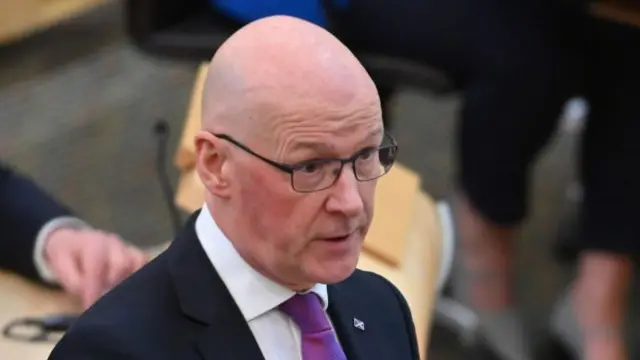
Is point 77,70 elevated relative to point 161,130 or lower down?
lower down

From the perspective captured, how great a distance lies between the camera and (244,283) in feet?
2.44

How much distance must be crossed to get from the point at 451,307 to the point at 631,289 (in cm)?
44

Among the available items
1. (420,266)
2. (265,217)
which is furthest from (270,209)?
(420,266)

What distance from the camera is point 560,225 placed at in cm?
223

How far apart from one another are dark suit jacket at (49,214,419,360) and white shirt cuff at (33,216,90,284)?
0.44 metres

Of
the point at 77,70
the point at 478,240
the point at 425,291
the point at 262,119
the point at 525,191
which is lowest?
the point at 77,70

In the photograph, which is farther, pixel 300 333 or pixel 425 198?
pixel 425 198

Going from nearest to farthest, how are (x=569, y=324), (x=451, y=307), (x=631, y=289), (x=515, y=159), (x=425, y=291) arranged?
(x=425, y=291) < (x=515, y=159) < (x=569, y=324) < (x=451, y=307) < (x=631, y=289)

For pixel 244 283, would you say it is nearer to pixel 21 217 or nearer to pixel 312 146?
pixel 312 146

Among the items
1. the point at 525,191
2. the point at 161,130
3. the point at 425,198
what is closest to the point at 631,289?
the point at 525,191

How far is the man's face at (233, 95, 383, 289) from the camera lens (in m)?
0.68

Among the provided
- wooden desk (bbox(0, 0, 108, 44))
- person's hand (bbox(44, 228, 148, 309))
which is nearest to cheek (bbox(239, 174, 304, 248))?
person's hand (bbox(44, 228, 148, 309))

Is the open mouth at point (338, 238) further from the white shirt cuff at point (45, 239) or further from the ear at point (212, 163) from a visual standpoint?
the white shirt cuff at point (45, 239)

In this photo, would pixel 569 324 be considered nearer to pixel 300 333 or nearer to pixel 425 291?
pixel 425 291
